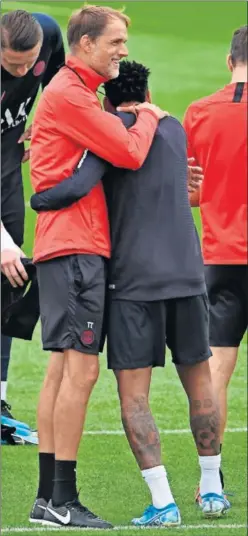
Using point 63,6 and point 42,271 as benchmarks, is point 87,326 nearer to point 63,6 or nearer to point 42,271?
point 42,271

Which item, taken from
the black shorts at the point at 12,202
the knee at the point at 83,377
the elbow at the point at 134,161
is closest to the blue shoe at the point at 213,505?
the knee at the point at 83,377

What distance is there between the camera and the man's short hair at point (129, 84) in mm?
5488

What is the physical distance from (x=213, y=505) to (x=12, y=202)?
235 centimetres

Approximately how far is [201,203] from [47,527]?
5.27 feet

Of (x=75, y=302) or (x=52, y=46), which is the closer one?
(x=75, y=302)

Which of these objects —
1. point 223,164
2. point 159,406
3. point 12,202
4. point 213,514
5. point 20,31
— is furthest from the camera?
point 159,406

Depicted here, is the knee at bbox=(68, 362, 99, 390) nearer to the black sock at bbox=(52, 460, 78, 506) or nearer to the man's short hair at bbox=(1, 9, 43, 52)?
the black sock at bbox=(52, 460, 78, 506)

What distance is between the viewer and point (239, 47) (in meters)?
6.17

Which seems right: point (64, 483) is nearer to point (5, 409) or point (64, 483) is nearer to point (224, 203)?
point (224, 203)

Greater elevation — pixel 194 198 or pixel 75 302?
pixel 75 302

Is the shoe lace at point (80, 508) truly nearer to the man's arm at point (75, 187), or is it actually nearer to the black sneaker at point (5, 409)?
the man's arm at point (75, 187)

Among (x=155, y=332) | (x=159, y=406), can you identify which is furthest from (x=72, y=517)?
(x=159, y=406)

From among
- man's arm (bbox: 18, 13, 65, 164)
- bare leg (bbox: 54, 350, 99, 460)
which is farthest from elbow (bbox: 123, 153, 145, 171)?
man's arm (bbox: 18, 13, 65, 164)

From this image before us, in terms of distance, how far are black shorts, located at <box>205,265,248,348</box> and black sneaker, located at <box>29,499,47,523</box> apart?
1.15 meters
